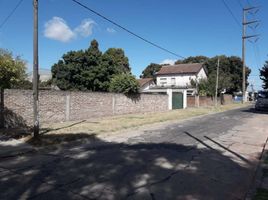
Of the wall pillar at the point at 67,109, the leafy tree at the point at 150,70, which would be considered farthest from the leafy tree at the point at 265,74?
the leafy tree at the point at 150,70

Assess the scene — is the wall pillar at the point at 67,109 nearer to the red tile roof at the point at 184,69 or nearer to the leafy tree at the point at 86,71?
the leafy tree at the point at 86,71

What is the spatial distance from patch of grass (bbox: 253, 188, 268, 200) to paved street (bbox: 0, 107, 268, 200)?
284 mm

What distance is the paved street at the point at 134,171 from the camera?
218 inches

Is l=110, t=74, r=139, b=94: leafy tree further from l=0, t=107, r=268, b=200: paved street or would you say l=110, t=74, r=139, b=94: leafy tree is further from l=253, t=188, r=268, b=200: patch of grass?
l=253, t=188, r=268, b=200: patch of grass

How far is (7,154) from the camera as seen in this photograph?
29.2 feet

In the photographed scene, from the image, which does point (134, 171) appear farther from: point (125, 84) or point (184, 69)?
point (184, 69)

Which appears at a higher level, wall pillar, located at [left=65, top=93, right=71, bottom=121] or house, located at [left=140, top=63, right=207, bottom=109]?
house, located at [left=140, top=63, right=207, bottom=109]

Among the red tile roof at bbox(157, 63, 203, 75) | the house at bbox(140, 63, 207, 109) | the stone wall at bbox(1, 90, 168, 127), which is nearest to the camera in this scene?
the stone wall at bbox(1, 90, 168, 127)

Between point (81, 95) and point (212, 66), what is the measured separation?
5547 cm

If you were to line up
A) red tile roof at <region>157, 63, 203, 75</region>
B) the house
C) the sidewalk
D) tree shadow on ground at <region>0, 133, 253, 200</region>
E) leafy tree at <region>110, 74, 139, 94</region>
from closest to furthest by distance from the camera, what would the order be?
1. tree shadow on ground at <region>0, 133, 253, 200</region>
2. the sidewalk
3. leafy tree at <region>110, 74, 139, 94</region>
4. the house
5. red tile roof at <region>157, 63, 203, 75</region>

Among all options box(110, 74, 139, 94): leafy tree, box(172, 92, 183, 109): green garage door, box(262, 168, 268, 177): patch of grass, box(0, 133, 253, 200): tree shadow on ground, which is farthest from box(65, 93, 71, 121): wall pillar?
box(172, 92, 183, 109): green garage door

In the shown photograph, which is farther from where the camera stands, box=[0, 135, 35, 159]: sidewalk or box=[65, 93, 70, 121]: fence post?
box=[65, 93, 70, 121]: fence post

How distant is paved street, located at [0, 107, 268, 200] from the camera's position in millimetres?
5531

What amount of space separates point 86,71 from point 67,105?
18.9m
